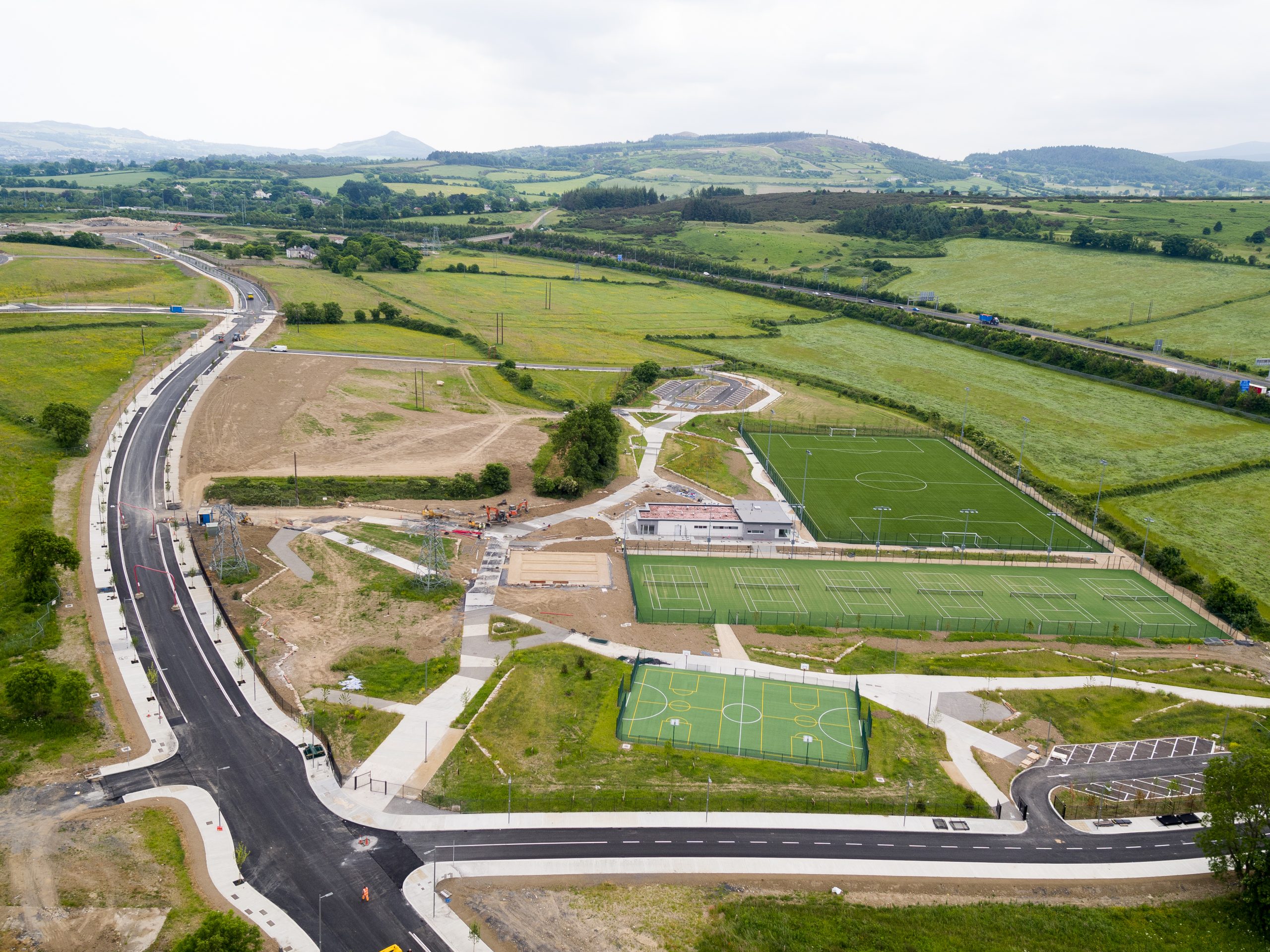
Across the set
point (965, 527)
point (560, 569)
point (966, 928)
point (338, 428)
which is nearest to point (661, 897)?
point (966, 928)

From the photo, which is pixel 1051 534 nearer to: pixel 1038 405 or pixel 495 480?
pixel 1038 405

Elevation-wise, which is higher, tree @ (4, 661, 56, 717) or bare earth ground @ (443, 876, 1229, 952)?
tree @ (4, 661, 56, 717)

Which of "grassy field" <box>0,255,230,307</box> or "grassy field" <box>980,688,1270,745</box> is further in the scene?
"grassy field" <box>0,255,230,307</box>

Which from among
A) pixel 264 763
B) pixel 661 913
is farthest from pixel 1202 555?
pixel 264 763

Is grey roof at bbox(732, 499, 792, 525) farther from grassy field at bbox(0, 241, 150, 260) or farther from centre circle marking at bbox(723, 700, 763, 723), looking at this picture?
grassy field at bbox(0, 241, 150, 260)

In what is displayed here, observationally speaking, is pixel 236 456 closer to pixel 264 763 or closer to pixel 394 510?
pixel 394 510

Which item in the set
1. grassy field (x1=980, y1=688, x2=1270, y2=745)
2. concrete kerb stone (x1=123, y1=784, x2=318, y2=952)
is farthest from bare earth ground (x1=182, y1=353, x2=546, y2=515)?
grassy field (x1=980, y1=688, x2=1270, y2=745)

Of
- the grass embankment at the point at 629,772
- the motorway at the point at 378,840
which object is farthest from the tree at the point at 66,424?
the grass embankment at the point at 629,772
